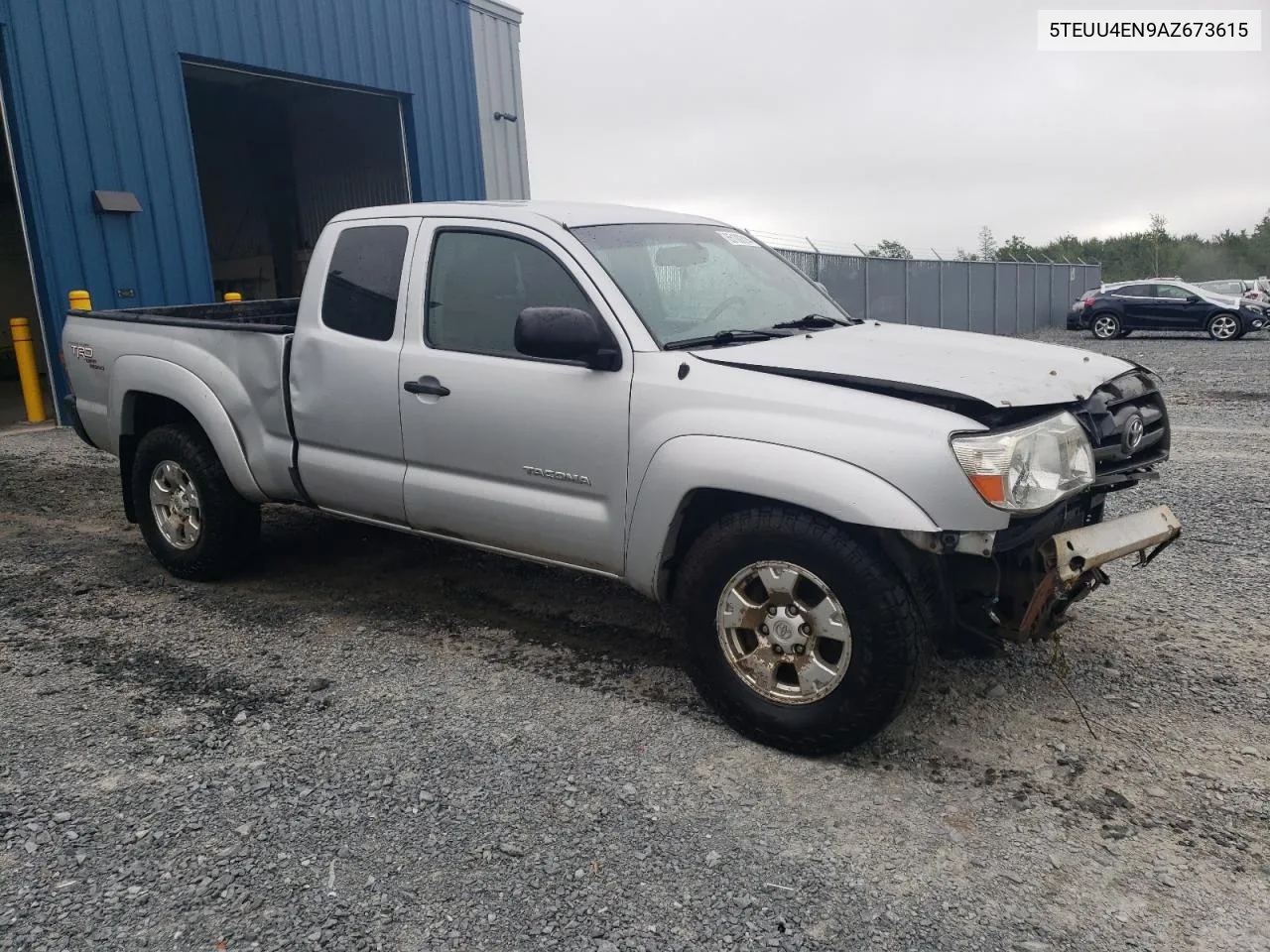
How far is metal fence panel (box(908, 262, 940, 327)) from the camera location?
76.4 ft

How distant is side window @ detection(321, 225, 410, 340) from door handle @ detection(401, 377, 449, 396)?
0.30 meters

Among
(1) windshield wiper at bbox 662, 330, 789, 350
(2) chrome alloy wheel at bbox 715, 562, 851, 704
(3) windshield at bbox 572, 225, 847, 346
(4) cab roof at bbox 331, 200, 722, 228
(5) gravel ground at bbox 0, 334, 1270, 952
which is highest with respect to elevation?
(4) cab roof at bbox 331, 200, 722, 228

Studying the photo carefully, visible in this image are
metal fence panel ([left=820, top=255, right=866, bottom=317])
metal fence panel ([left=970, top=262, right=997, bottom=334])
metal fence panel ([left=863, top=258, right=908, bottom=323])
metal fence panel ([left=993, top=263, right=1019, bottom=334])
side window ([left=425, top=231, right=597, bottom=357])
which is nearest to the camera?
side window ([left=425, top=231, right=597, bottom=357])

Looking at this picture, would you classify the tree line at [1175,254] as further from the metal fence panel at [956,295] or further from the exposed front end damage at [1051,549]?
the exposed front end damage at [1051,549]

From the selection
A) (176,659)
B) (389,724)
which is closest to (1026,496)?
(389,724)

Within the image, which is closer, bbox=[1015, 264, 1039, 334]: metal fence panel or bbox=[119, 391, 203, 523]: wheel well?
bbox=[119, 391, 203, 523]: wheel well

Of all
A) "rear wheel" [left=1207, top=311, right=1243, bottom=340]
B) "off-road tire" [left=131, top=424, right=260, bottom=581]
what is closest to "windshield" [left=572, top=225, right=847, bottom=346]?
"off-road tire" [left=131, top=424, right=260, bottom=581]

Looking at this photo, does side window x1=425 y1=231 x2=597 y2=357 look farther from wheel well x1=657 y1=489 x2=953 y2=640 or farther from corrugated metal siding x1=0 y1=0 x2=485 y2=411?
corrugated metal siding x1=0 y1=0 x2=485 y2=411

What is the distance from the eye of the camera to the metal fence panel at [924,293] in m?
23.3

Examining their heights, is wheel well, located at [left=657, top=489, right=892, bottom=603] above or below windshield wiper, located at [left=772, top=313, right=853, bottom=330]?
below

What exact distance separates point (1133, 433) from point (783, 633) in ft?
4.81

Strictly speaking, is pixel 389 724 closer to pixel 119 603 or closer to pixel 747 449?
pixel 747 449

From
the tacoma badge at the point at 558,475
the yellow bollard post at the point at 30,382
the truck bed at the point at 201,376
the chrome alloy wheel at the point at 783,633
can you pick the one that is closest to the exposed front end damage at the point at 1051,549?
the chrome alloy wheel at the point at 783,633

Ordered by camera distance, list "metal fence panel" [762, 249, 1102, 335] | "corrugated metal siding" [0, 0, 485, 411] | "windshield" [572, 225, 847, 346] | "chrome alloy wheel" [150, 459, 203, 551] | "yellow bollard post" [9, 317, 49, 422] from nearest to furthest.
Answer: "windshield" [572, 225, 847, 346], "chrome alloy wheel" [150, 459, 203, 551], "corrugated metal siding" [0, 0, 485, 411], "yellow bollard post" [9, 317, 49, 422], "metal fence panel" [762, 249, 1102, 335]
